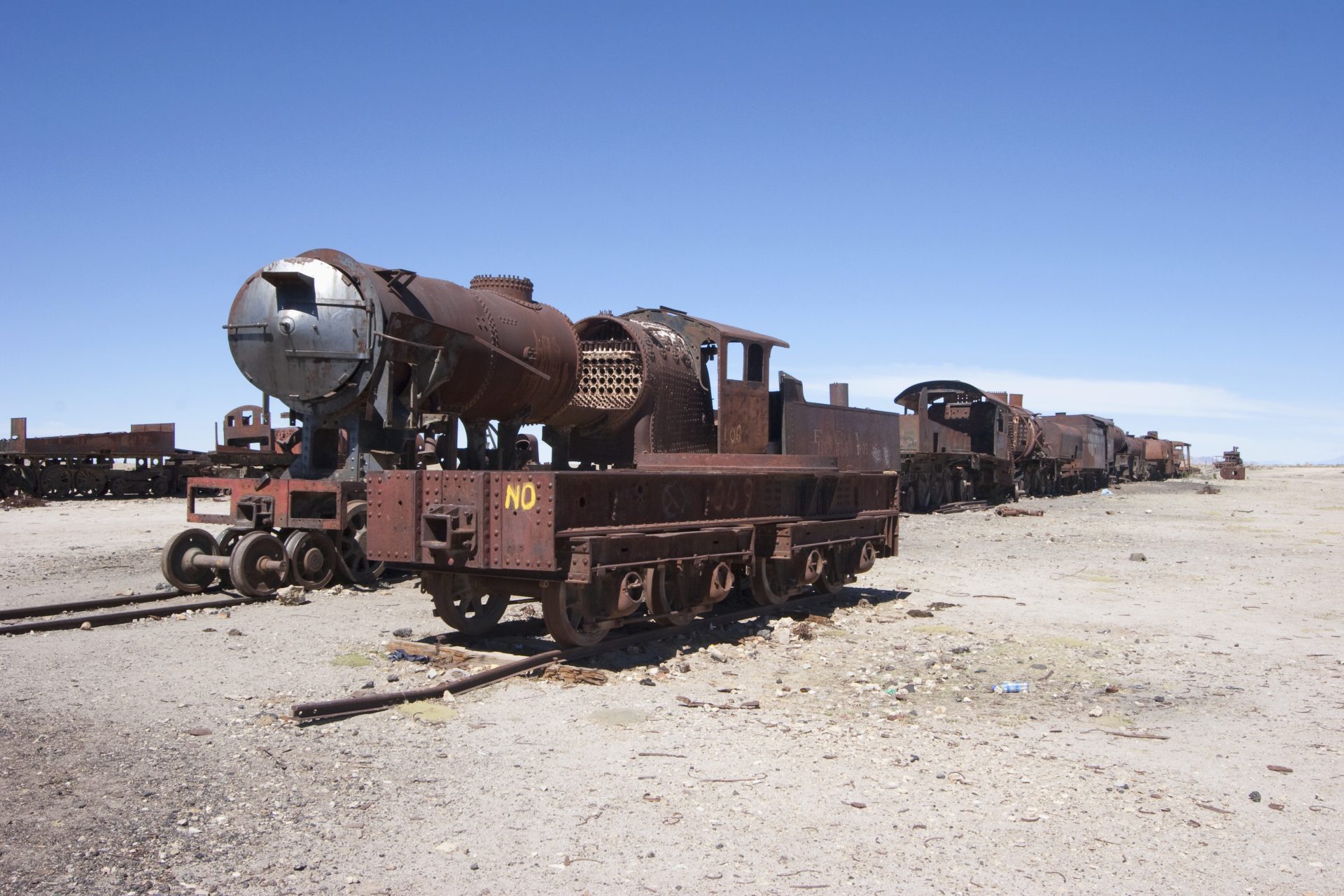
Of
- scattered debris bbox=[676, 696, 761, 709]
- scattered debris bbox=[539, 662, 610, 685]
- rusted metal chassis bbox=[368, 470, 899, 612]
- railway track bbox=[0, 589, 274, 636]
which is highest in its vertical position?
rusted metal chassis bbox=[368, 470, 899, 612]

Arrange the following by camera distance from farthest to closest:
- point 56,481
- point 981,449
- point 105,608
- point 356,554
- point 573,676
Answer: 1. point 981,449
2. point 56,481
3. point 356,554
4. point 105,608
5. point 573,676

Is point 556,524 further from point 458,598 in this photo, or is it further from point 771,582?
point 771,582

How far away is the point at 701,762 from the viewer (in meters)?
5.51

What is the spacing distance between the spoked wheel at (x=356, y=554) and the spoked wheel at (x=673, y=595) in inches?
160

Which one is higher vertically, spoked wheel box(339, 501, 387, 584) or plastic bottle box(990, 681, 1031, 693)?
spoked wheel box(339, 501, 387, 584)

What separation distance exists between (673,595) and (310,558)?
4.63 metres

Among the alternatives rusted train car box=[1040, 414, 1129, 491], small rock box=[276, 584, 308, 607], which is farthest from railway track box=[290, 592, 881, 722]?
rusted train car box=[1040, 414, 1129, 491]

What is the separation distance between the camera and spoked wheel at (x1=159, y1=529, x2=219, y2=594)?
36.5ft

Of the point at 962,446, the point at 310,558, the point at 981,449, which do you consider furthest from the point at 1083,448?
the point at 310,558

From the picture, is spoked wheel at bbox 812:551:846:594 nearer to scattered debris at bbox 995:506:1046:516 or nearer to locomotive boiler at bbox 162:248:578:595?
locomotive boiler at bbox 162:248:578:595

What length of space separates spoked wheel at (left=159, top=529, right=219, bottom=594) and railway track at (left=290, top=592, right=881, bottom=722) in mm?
5125

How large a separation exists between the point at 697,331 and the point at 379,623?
429 centimetres

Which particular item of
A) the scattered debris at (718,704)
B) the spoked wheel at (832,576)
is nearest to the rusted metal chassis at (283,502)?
the spoked wheel at (832,576)

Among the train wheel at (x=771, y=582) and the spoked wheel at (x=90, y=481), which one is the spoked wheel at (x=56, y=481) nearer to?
the spoked wheel at (x=90, y=481)
